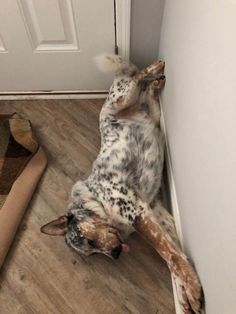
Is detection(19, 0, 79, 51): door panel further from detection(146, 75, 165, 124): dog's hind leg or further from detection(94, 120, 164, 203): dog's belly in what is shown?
detection(94, 120, 164, 203): dog's belly

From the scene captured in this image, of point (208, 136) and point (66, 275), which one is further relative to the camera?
point (66, 275)

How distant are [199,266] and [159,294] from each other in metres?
0.39

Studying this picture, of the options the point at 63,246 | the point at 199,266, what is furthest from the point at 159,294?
the point at 63,246

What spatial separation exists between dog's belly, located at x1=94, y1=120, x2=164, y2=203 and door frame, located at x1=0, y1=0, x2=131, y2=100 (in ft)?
1.74

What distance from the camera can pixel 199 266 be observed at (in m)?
1.19

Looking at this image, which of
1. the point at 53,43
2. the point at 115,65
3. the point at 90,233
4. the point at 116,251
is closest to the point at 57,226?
the point at 90,233

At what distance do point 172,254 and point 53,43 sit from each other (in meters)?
1.45

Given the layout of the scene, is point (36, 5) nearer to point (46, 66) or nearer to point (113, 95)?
point (46, 66)

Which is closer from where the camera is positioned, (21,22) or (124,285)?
(124,285)

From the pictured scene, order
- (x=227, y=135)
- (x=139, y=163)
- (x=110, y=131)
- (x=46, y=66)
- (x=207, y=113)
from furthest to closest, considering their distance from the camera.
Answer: (x=46, y=66) < (x=110, y=131) < (x=139, y=163) < (x=207, y=113) < (x=227, y=135)

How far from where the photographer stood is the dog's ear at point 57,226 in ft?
4.89

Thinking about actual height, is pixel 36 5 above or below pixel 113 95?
above

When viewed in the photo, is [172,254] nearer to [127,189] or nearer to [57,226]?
[127,189]

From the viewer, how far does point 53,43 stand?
74.2 inches
